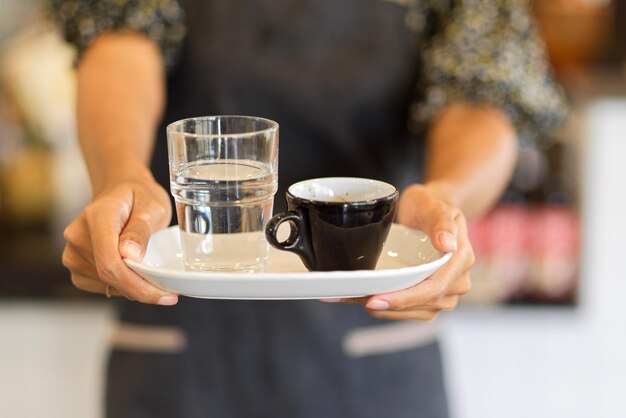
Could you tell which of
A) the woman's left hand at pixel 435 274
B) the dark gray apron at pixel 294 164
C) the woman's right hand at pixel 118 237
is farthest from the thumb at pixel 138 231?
the dark gray apron at pixel 294 164

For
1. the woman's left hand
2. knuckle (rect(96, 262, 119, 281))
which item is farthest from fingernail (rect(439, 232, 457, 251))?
knuckle (rect(96, 262, 119, 281))

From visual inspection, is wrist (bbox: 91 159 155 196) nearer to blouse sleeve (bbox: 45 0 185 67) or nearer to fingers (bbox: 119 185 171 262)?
fingers (bbox: 119 185 171 262)

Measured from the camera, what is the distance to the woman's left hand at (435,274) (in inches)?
23.7

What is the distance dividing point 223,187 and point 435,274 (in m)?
0.15

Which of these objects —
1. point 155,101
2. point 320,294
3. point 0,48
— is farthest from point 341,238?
point 0,48

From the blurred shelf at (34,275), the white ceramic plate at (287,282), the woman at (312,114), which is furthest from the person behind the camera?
the blurred shelf at (34,275)

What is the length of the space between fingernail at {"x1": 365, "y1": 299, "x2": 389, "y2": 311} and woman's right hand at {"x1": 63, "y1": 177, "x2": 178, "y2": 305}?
0.41ft

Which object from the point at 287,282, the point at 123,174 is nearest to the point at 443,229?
the point at 287,282

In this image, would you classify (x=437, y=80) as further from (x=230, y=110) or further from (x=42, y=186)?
(x=42, y=186)

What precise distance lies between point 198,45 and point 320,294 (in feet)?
1.66

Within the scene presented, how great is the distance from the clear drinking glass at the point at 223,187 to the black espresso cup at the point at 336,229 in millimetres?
24

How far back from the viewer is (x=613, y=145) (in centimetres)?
159

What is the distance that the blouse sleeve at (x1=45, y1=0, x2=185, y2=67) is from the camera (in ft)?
3.13

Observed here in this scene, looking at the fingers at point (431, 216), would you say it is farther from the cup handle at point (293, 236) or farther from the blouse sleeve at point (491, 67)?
the blouse sleeve at point (491, 67)
